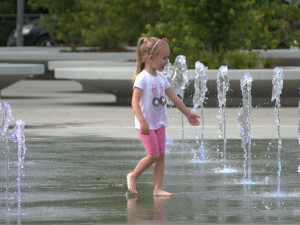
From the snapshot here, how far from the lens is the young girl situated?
788 cm

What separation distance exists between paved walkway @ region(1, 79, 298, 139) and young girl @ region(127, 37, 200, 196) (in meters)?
4.50

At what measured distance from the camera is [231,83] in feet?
56.1

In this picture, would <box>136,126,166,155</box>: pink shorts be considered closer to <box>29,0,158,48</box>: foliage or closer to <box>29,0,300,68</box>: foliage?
<box>29,0,300,68</box>: foliage

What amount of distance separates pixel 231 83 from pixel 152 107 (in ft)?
30.5

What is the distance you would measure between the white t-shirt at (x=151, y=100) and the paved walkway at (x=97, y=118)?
14.8ft

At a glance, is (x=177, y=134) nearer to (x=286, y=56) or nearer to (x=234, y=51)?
(x=234, y=51)

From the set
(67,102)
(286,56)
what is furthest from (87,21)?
(67,102)

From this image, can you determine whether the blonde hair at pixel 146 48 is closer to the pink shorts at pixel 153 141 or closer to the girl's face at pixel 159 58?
the girl's face at pixel 159 58

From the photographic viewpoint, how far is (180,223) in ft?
20.9

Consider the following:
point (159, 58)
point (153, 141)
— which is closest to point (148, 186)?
point (153, 141)

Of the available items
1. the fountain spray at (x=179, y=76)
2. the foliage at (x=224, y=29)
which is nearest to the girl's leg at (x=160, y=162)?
the fountain spray at (x=179, y=76)

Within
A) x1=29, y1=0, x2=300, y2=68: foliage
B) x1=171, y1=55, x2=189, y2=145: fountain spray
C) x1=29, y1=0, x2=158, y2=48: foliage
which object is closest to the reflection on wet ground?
x1=171, y1=55, x2=189, y2=145: fountain spray

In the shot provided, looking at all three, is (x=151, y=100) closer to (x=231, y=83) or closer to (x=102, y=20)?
(x=231, y=83)

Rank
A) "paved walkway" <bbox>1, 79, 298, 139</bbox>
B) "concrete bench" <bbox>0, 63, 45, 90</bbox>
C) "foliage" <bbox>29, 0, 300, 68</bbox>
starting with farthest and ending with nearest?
1. "concrete bench" <bbox>0, 63, 45, 90</bbox>
2. "foliage" <bbox>29, 0, 300, 68</bbox>
3. "paved walkway" <bbox>1, 79, 298, 139</bbox>
